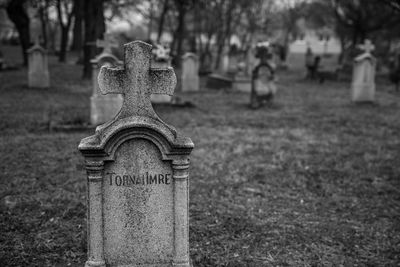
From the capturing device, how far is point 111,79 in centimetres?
348

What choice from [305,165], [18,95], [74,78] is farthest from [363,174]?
[74,78]

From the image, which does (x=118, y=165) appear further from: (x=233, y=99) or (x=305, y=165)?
(x=233, y=99)

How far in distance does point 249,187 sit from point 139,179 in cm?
339

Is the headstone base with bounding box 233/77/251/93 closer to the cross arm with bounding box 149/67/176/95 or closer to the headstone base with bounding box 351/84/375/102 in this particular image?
the headstone base with bounding box 351/84/375/102

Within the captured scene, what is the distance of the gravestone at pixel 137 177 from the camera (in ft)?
11.4

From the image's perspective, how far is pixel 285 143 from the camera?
964cm

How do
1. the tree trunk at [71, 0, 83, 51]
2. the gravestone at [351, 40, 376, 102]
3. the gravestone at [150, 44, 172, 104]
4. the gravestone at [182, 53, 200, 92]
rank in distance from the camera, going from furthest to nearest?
1. the tree trunk at [71, 0, 83, 51]
2. the gravestone at [182, 53, 200, 92]
3. the gravestone at [351, 40, 376, 102]
4. the gravestone at [150, 44, 172, 104]

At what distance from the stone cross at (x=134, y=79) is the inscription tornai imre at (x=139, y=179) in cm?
48

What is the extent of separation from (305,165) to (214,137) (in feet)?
8.54

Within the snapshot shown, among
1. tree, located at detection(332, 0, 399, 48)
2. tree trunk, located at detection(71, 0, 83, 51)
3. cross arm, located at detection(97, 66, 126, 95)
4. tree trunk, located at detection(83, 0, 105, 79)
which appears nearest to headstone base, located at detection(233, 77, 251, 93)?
tree trunk, located at detection(83, 0, 105, 79)

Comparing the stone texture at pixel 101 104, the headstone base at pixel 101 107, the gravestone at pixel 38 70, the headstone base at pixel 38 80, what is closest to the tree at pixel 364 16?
the gravestone at pixel 38 70

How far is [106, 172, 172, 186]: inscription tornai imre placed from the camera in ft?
11.8

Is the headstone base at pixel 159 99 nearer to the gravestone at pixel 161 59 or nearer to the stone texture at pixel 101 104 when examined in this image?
the gravestone at pixel 161 59

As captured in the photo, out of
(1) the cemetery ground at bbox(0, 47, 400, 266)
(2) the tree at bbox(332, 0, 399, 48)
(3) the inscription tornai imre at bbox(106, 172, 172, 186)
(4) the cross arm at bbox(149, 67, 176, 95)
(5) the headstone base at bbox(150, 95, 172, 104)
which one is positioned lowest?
(1) the cemetery ground at bbox(0, 47, 400, 266)
